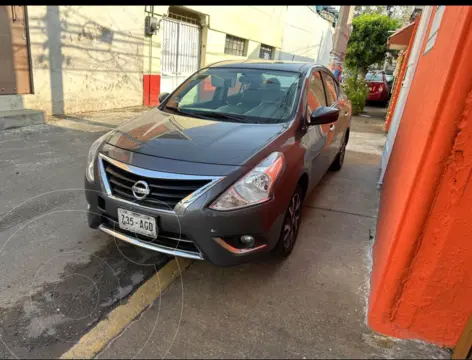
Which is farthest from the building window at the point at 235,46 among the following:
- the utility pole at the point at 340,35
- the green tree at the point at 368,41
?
the green tree at the point at 368,41

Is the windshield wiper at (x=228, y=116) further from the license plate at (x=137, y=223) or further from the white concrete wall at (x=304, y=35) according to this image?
the white concrete wall at (x=304, y=35)

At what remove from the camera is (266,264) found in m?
2.81

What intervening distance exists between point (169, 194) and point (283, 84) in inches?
71.0

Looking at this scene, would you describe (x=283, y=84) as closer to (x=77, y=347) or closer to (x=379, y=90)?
(x=77, y=347)

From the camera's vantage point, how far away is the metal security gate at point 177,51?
10.5m

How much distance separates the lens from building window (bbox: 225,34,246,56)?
1333cm

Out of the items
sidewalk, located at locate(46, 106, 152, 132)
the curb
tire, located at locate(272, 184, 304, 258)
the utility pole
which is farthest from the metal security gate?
tire, located at locate(272, 184, 304, 258)

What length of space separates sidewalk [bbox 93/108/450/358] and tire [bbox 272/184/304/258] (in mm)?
115

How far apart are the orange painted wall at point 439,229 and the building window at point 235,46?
12050mm

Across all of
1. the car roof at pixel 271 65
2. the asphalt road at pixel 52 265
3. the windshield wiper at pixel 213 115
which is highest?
the car roof at pixel 271 65

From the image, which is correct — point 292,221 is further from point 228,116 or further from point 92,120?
point 92,120

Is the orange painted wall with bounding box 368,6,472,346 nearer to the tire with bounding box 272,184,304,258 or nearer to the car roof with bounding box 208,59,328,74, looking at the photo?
the tire with bounding box 272,184,304,258

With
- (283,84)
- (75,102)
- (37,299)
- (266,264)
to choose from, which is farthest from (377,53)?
(37,299)

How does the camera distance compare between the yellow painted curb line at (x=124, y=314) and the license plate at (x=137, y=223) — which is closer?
the yellow painted curb line at (x=124, y=314)
